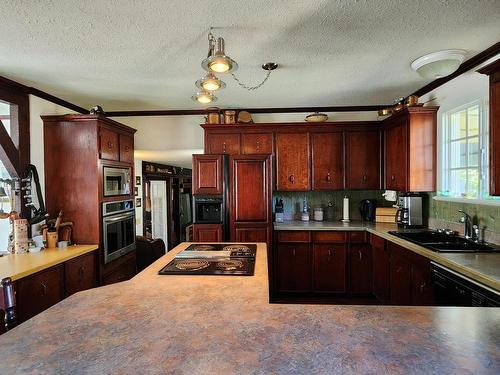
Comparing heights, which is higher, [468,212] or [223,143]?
[223,143]

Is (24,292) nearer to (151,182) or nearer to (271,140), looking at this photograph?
(271,140)

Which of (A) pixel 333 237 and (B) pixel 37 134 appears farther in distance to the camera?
(A) pixel 333 237

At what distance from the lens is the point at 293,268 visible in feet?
12.3

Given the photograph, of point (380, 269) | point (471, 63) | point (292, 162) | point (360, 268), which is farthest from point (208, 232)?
point (471, 63)

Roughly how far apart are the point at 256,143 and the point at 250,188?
703mm

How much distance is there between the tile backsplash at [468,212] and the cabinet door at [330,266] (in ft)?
3.49

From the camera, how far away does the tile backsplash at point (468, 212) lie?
8.14 ft

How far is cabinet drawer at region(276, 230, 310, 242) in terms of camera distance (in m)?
3.71

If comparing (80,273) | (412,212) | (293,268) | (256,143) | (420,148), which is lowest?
(293,268)

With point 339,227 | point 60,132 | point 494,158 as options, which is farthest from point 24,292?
point 494,158

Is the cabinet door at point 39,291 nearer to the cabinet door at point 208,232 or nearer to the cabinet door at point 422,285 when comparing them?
the cabinet door at point 208,232

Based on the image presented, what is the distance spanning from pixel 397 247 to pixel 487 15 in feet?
6.44

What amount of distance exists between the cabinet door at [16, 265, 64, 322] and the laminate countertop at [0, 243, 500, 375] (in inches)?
52.1

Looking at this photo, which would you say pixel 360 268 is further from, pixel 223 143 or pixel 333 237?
pixel 223 143
